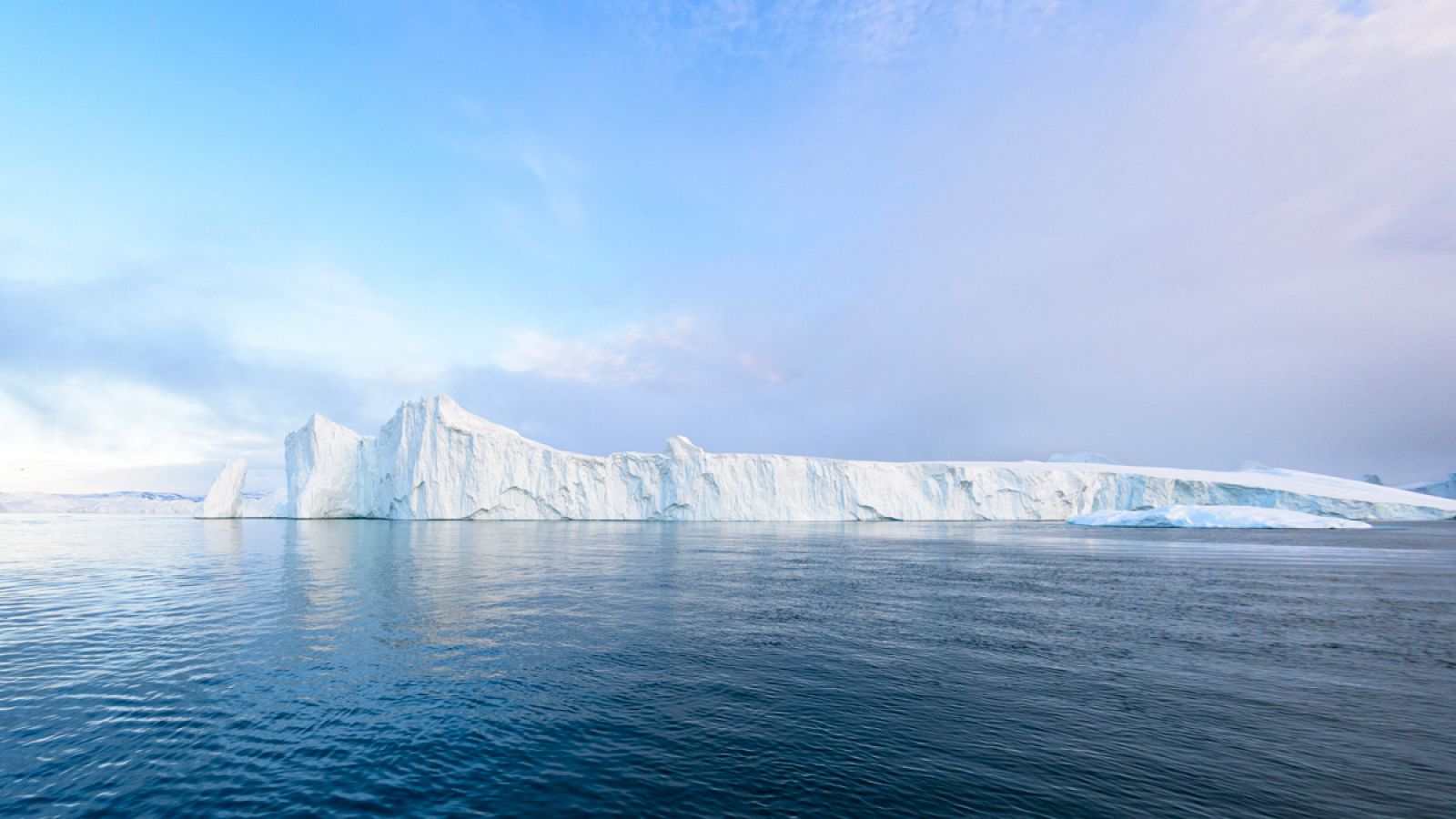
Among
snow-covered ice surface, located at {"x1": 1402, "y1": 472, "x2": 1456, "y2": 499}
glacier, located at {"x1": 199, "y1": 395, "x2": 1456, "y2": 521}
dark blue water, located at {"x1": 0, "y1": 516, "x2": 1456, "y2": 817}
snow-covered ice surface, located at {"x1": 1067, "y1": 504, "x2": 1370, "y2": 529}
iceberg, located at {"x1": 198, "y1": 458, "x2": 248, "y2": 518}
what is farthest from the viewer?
snow-covered ice surface, located at {"x1": 1402, "y1": 472, "x2": 1456, "y2": 499}

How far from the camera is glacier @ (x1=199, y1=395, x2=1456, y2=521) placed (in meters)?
56.6

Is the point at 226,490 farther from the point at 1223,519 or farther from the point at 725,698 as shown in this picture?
the point at 1223,519

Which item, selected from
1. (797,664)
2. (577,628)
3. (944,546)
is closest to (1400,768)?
(797,664)

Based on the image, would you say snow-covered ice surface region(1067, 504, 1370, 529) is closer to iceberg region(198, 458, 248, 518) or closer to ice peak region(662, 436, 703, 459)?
ice peak region(662, 436, 703, 459)

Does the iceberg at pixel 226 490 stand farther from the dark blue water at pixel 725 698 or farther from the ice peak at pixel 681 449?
the dark blue water at pixel 725 698

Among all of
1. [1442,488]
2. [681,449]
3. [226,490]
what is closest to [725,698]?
[681,449]

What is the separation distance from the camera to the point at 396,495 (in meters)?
57.1

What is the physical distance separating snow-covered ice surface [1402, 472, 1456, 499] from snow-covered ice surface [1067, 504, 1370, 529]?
3814 inches

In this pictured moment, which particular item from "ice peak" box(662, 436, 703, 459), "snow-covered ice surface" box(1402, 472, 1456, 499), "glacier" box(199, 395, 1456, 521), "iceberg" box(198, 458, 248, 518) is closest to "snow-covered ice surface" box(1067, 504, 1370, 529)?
"glacier" box(199, 395, 1456, 521)

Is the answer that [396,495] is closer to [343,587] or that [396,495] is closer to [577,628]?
[343,587]

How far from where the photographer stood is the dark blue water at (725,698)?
18.9 feet

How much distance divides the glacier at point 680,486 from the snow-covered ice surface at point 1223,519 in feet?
43.1

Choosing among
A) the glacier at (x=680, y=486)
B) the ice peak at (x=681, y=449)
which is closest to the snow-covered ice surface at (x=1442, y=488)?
the glacier at (x=680, y=486)

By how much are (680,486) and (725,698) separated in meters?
56.7
